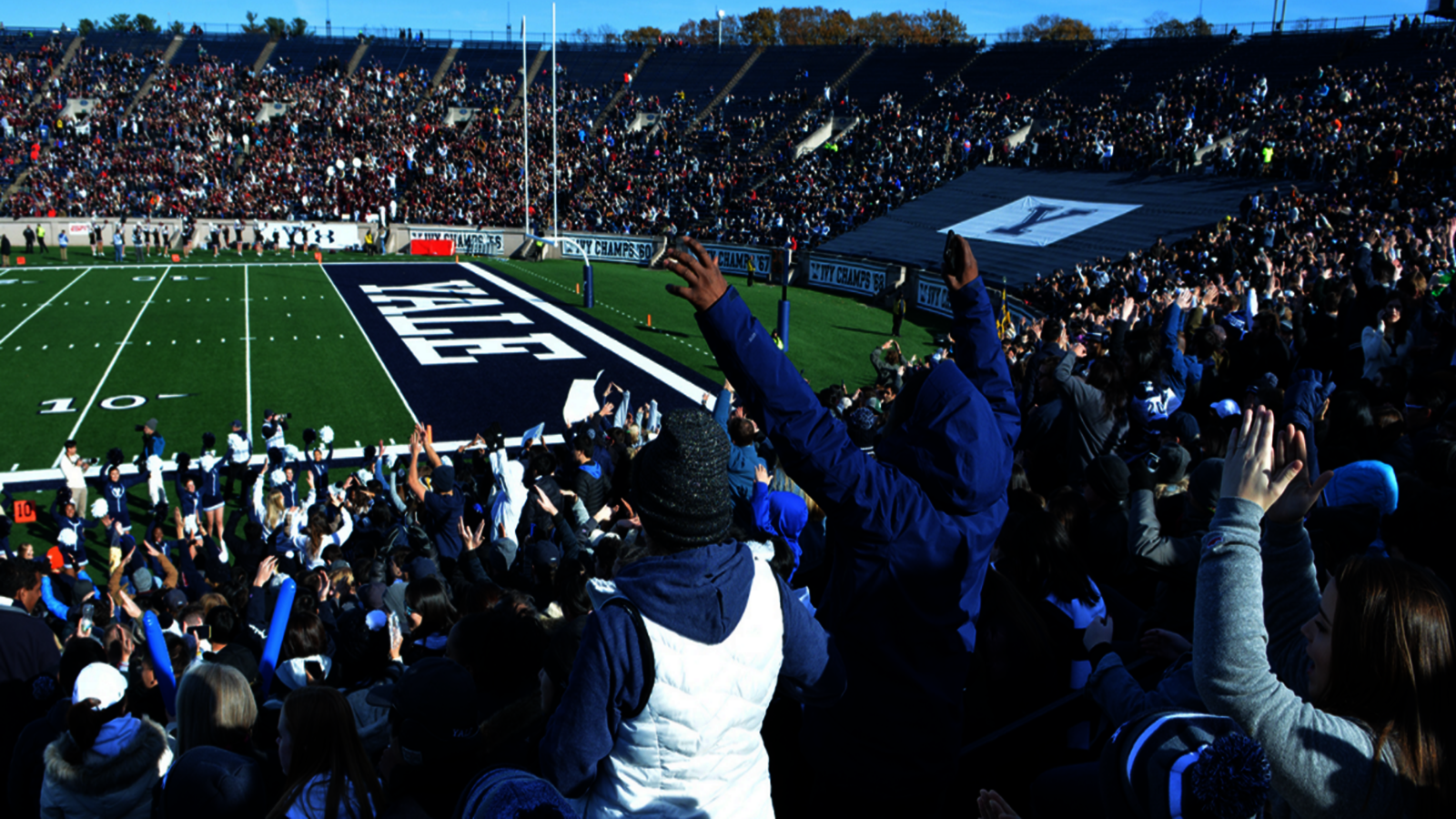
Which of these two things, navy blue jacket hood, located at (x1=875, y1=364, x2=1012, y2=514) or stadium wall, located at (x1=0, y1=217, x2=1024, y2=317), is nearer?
navy blue jacket hood, located at (x1=875, y1=364, x2=1012, y2=514)

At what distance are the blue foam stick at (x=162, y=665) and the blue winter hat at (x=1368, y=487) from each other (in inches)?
208

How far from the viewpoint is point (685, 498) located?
219 cm

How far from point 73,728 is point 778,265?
33411 mm

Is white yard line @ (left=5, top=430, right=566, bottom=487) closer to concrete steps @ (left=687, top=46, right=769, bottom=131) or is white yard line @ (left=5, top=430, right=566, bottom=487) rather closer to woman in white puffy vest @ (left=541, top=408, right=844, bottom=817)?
woman in white puffy vest @ (left=541, top=408, right=844, bottom=817)

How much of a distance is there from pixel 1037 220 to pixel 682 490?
36489 millimetres

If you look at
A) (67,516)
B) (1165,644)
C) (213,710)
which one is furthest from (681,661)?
(67,516)

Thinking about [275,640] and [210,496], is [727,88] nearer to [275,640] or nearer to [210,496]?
[210,496]

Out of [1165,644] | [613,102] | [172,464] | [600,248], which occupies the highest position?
[613,102]

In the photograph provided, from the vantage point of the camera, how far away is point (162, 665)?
449cm

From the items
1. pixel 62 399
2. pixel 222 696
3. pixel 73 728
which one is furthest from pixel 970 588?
pixel 62 399

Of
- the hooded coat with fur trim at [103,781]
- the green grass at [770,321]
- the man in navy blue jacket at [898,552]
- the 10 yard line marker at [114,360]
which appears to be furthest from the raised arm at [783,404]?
the 10 yard line marker at [114,360]

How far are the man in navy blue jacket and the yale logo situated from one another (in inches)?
1289

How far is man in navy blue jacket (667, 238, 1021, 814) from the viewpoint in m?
2.29

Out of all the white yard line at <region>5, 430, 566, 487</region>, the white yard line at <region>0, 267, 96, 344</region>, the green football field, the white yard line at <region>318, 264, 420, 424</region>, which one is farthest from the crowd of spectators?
the white yard line at <region>5, 430, 566, 487</region>
